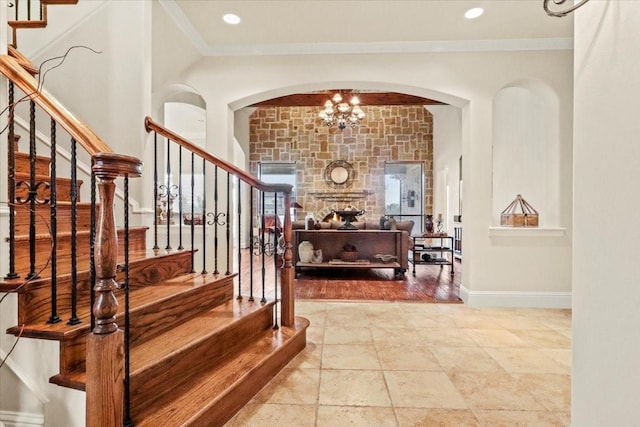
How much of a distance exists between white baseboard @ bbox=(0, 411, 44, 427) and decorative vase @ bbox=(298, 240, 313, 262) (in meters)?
3.77

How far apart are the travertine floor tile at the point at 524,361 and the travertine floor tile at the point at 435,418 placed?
66 cm

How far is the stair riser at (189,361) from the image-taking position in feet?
4.21

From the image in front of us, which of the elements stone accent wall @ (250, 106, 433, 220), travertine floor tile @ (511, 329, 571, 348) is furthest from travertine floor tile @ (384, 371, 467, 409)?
stone accent wall @ (250, 106, 433, 220)

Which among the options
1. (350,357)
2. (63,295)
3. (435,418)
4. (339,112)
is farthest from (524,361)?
(339,112)

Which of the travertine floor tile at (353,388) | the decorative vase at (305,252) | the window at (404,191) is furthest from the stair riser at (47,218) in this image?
the window at (404,191)

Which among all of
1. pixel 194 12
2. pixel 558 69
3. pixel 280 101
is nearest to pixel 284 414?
pixel 194 12

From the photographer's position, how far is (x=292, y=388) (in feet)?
5.79

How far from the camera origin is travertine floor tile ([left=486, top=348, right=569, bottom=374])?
2.01 metres

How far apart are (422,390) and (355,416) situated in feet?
1.47

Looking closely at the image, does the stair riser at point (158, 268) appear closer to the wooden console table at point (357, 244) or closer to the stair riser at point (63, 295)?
the stair riser at point (63, 295)

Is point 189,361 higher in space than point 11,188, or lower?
lower

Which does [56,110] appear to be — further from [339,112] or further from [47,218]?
[339,112]

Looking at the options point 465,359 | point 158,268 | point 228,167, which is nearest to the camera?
point 158,268

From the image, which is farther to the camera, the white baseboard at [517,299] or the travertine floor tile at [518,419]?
the white baseboard at [517,299]
